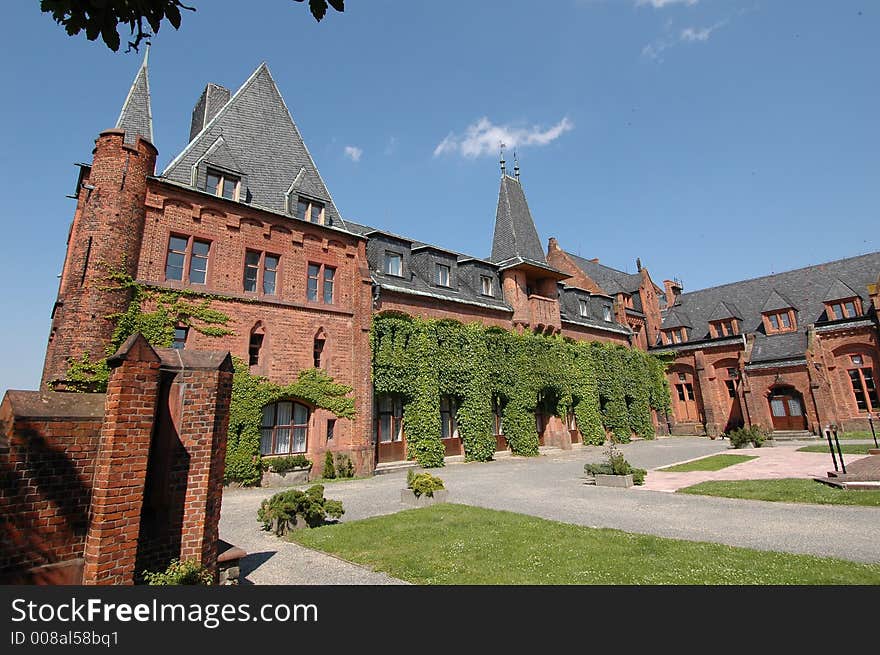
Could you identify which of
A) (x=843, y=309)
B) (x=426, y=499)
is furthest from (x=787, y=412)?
(x=426, y=499)

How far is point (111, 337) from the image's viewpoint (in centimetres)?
1462

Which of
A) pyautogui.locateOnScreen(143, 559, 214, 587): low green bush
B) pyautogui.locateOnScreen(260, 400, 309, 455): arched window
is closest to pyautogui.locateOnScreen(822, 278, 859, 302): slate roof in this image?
pyautogui.locateOnScreen(260, 400, 309, 455): arched window

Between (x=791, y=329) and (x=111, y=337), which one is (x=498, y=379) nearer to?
(x=111, y=337)

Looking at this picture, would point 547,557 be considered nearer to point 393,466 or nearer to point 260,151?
point 393,466

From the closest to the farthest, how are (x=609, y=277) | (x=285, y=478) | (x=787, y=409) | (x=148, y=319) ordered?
(x=148, y=319) < (x=285, y=478) < (x=787, y=409) < (x=609, y=277)

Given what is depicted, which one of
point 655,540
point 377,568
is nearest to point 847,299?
point 655,540

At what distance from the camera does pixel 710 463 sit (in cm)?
1838

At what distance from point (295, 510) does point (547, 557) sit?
5597 mm

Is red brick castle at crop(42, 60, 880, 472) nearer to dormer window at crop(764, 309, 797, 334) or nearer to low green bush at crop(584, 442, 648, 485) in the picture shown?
dormer window at crop(764, 309, 797, 334)

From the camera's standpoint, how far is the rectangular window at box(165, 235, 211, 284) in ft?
55.5

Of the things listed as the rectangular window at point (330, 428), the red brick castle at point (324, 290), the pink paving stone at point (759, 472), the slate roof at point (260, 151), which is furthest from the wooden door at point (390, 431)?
the pink paving stone at point (759, 472)

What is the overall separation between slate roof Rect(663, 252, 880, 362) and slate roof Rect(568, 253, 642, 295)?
182 inches

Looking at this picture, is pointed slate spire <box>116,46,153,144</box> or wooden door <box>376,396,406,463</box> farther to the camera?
wooden door <box>376,396,406,463</box>
